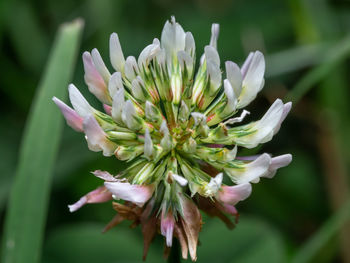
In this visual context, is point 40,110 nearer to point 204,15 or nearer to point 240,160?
point 240,160

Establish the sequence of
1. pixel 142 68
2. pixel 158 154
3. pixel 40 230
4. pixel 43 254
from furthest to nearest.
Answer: pixel 43 254 → pixel 40 230 → pixel 142 68 → pixel 158 154

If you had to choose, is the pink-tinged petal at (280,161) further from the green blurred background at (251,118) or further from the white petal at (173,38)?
the green blurred background at (251,118)

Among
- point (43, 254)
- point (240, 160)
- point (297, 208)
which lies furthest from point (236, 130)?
point (297, 208)

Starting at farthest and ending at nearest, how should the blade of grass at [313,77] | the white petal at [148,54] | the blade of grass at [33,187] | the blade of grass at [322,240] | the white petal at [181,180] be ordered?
1. the blade of grass at [322,240]
2. the blade of grass at [313,77]
3. the blade of grass at [33,187]
4. the white petal at [148,54]
5. the white petal at [181,180]

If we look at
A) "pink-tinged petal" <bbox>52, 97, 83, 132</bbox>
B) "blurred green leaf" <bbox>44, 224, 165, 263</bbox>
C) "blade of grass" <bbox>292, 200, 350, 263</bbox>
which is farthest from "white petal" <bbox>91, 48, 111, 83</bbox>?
"blade of grass" <bbox>292, 200, 350, 263</bbox>

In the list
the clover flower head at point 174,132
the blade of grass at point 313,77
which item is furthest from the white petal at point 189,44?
the blade of grass at point 313,77

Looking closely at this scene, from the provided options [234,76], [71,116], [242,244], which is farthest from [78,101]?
[242,244]

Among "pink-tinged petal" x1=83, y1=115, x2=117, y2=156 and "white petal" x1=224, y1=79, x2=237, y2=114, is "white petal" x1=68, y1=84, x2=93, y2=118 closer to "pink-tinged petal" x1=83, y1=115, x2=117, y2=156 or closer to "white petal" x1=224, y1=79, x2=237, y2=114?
"pink-tinged petal" x1=83, y1=115, x2=117, y2=156
